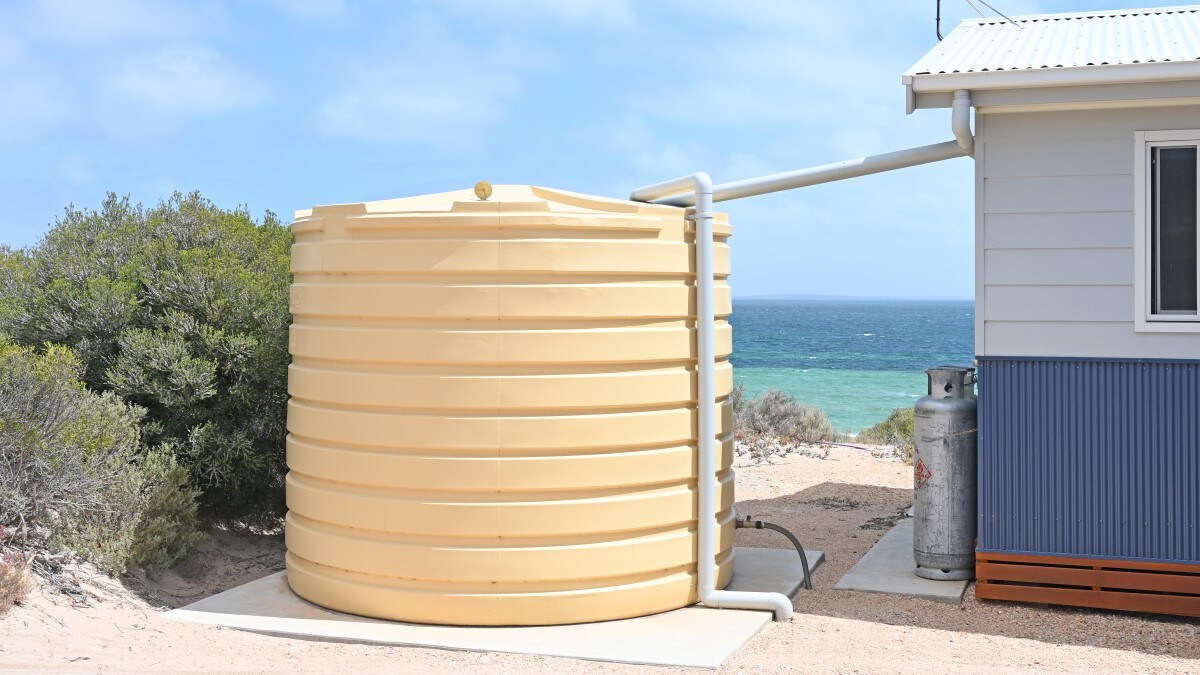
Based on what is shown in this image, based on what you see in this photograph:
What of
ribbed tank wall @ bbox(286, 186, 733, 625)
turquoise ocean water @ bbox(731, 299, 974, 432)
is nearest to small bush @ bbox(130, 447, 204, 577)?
ribbed tank wall @ bbox(286, 186, 733, 625)

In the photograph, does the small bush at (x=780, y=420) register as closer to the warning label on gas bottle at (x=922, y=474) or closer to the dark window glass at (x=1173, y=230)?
the warning label on gas bottle at (x=922, y=474)

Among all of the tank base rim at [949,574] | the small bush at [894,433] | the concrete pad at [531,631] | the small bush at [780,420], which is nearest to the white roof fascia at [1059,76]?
the tank base rim at [949,574]

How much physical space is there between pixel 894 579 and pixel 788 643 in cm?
169

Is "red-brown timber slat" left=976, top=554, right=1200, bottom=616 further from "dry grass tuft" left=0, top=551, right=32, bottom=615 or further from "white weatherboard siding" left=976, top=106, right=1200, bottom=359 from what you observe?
"dry grass tuft" left=0, top=551, right=32, bottom=615

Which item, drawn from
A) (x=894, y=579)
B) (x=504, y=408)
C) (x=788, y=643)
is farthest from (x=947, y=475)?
(x=504, y=408)

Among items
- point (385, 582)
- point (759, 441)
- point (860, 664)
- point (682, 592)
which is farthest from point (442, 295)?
point (759, 441)

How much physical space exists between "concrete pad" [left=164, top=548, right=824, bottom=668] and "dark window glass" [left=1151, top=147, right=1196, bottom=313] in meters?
3.02

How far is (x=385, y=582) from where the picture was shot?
20.5 ft

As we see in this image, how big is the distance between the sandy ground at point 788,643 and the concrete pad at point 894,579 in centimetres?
9

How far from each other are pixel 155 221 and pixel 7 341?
1611 mm

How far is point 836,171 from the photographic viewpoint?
24.2 feet

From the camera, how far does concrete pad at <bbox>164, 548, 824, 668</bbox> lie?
5.73m

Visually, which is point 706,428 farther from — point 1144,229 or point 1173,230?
point 1173,230

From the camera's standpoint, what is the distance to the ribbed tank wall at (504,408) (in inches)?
233
